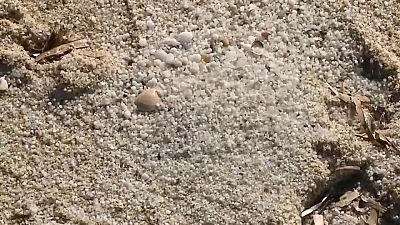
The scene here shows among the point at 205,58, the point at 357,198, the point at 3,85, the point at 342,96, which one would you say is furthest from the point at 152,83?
the point at 357,198

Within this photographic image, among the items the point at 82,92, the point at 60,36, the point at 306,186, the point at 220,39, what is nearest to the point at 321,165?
the point at 306,186

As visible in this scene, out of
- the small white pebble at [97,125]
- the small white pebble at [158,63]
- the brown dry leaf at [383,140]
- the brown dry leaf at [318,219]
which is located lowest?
the brown dry leaf at [318,219]

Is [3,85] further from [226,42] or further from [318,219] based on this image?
[318,219]

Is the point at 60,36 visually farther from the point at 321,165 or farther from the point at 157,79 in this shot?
the point at 321,165

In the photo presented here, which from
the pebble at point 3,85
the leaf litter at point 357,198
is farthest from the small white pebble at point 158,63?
the leaf litter at point 357,198

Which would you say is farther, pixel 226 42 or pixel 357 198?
pixel 226 42

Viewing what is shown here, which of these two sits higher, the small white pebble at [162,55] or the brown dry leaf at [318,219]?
the small white pebble at [162,55]

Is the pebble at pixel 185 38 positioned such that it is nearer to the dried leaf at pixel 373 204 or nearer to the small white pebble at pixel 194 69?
the small white pebble at pixel 194 69
